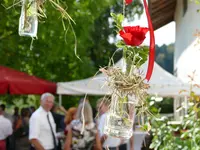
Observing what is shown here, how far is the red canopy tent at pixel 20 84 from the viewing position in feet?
33.3

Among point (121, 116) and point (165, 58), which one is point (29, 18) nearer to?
point (121, 116)

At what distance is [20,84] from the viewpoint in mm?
10688

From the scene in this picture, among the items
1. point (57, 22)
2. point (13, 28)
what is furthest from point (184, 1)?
point (13, 28)

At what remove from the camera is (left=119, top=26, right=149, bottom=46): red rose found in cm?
283

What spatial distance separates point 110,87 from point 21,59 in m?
13.8

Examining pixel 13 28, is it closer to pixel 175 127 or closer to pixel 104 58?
pixel 175 127

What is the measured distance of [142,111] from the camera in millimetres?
2889

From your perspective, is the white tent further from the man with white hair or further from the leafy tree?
the man with white hair

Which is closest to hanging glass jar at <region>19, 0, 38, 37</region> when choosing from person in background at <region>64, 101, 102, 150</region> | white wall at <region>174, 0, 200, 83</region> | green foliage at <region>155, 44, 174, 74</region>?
person in background at <region>64, 101, 102, 150</region>

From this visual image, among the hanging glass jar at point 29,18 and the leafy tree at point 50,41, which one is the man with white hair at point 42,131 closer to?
the hanging glass jar at point 29,18

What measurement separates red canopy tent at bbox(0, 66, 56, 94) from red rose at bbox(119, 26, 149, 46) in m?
7.44

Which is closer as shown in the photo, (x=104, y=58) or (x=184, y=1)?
(x=184, y=1)

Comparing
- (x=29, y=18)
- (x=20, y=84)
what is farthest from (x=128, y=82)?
(x=20, y=84)

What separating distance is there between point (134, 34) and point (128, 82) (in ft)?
0.88
